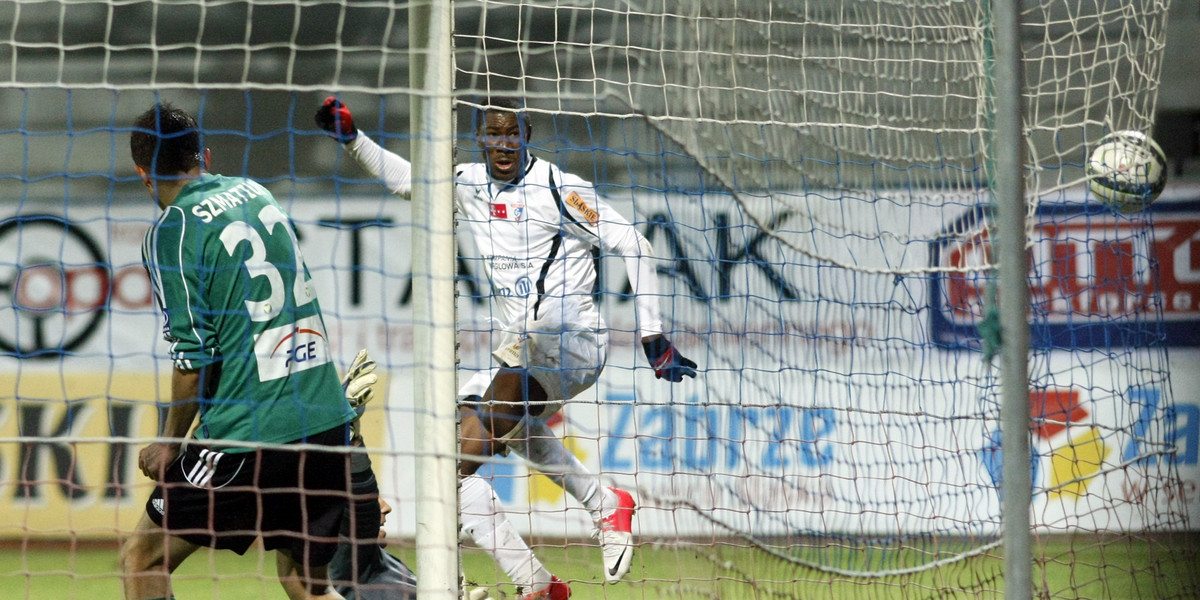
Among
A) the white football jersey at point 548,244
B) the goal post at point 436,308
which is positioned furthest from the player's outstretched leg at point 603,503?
the goal post at point 436,308

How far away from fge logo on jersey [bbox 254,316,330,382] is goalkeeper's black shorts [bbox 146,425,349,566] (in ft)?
0.70

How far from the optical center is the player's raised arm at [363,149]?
11.8 feet

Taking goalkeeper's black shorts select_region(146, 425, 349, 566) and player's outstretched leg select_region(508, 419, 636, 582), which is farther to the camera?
player's outstretched leg select_region(508, 419, 636, 582)

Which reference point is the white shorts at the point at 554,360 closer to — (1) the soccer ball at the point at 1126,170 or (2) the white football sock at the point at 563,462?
(2) the white football sock at the point at 563,462

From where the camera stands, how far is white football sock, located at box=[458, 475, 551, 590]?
4332 millimetres

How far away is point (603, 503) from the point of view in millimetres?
4617

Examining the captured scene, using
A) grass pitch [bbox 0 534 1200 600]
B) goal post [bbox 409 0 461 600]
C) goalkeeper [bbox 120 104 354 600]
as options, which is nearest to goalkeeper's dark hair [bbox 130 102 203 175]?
goalkeeper [bbox 120 104 354 600]

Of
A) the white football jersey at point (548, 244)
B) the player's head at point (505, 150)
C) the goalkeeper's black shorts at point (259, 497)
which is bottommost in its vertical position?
the goalkeeper's black shorts at point (259, 497)

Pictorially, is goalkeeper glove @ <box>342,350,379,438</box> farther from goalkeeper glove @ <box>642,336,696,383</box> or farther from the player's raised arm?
goalkeeper glove @ <box>642,336,696,383</box>

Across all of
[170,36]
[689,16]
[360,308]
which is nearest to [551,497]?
[360,308]

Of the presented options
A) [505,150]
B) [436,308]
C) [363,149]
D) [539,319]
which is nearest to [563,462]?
[539,319]

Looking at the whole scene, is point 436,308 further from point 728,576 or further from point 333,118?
point 728,576

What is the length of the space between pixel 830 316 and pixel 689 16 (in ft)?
5.50

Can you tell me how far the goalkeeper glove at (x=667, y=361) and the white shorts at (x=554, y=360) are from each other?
0.24 metres
